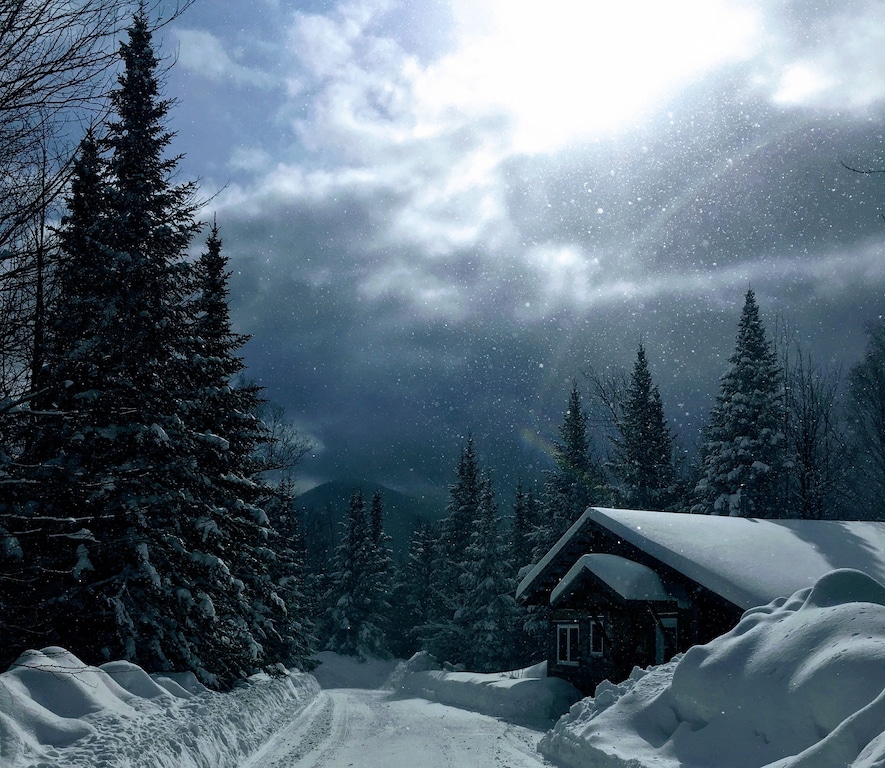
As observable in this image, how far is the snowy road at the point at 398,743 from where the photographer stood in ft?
36.9

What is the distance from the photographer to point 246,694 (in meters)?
16.2

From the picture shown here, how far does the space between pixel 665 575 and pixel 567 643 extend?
18.8ft

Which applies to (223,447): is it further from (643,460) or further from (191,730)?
(643,460)

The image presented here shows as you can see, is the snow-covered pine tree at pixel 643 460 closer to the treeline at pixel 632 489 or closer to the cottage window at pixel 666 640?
the treeline at pixel 632 489

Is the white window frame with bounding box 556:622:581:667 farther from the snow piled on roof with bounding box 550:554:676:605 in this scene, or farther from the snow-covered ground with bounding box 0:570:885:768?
the snow-covered ground with bounding box 0:570:885:768

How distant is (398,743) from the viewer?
1377 centimetres

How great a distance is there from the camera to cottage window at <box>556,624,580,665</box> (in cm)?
2258

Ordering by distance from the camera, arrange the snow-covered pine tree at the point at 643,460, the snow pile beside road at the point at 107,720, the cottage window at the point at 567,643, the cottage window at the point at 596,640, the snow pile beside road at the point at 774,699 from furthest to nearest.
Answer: the snow-covered pine tree at the point at 643,460 < the cottage window at the point at 567,643 < the cottage window at the point at 596,640 < the snow pile beside road at the point at 107,720 < the snow pile beside road at the point at 774,699

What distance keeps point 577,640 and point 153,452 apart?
47.4ft

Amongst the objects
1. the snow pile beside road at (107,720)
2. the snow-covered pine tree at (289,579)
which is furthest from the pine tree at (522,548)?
the snow pile beside road at (107,720)

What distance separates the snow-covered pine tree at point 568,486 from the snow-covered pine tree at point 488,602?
12.8 feet

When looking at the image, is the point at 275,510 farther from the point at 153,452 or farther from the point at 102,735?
the point at 102,735

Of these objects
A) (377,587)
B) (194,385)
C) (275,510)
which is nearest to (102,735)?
(194,385)

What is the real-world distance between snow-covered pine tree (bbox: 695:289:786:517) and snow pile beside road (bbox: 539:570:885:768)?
24.1 meters
